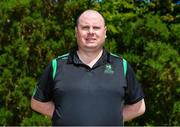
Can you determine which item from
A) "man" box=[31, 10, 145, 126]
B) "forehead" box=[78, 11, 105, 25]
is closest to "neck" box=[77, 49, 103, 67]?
"man" box=[31, 10, 145, 126]

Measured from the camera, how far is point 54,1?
6516 mm

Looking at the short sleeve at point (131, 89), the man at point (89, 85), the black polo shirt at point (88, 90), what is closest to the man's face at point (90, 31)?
the man at point (89, 85)

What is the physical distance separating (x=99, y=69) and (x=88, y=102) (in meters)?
0.25

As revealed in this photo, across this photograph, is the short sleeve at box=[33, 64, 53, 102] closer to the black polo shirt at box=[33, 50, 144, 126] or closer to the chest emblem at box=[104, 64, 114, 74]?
the black polo shirt at box=[33, 50, 144, 126]

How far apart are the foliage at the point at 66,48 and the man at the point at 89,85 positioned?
2662 millimetres

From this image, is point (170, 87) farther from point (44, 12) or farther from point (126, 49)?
point (44, 12)

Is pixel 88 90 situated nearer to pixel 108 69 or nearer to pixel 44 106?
pixel 108 69

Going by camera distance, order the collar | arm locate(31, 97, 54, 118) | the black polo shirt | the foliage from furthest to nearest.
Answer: the foliage
arm locate(31, 97, 54, 118)
the collar
the black polo shirt

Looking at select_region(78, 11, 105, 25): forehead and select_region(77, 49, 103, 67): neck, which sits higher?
select_region(78, 11, 105, 25): forehead

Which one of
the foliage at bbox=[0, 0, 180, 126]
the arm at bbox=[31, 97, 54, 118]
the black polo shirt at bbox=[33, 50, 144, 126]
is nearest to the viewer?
the black polo shirt at bbox=[33, 50, 144, 126]

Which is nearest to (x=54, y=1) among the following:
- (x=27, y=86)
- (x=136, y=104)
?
(x=27, y=86)

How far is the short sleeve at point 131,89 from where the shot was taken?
3.39 metres

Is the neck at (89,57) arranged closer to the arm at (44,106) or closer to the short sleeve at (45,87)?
the short sleeve at (45,87)

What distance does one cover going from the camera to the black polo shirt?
3209 mm
